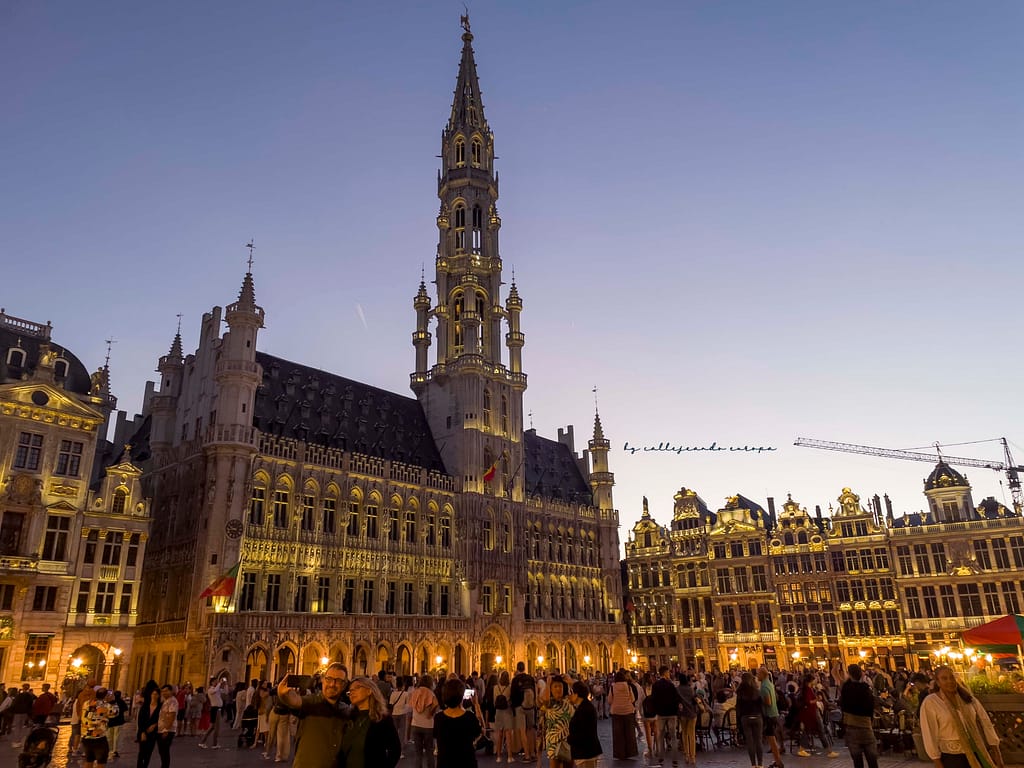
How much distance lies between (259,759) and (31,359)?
28.1 metres

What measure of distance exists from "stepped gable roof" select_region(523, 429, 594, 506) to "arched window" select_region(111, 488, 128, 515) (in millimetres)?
32217

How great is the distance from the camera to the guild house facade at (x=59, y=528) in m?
33.6

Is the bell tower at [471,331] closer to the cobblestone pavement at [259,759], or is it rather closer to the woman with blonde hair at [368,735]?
the cobblestone pavement at [259,759]

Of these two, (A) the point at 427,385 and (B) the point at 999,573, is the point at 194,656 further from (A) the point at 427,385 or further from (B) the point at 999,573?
(B) the point at 999,573

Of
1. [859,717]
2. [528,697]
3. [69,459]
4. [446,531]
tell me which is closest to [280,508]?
[69,459]

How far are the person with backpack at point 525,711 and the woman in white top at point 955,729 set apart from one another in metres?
10.3

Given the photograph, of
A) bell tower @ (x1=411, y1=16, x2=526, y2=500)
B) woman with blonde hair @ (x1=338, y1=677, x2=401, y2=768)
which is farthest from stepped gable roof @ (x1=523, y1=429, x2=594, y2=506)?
woman with blonde hair @ (x1=338, y1=677, x2=401, y2=768)

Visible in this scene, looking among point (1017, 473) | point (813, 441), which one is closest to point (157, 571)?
point (813, 441)

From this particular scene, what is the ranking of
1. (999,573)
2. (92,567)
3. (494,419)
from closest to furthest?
1. (92,567)
2. (999,573)
3. (494,419)

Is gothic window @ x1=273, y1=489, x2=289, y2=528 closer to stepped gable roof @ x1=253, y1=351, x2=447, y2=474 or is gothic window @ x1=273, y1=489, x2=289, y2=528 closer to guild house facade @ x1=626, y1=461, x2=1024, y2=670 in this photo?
stepped gable roof @ x1=253, y1=351, x2=447, y2=474

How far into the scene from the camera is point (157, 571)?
140 ft

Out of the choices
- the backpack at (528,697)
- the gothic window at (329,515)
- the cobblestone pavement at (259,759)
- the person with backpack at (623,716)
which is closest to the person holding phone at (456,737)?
the person with backpack at (623,716)

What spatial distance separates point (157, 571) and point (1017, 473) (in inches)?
3293

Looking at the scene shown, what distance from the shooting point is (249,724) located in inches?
882
